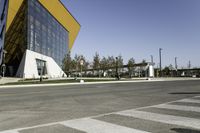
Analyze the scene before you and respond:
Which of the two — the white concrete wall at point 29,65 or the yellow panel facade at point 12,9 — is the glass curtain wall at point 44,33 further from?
the yellow panel facade at point 12,9

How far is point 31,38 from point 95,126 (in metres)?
48.1

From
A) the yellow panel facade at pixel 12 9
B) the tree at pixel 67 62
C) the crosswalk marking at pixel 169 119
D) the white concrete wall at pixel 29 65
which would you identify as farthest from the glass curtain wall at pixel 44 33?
the crosswalk marking at pixel 169 119

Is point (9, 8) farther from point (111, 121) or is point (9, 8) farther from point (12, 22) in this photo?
point (111, 121)

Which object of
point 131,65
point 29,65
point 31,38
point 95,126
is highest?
point 31,38

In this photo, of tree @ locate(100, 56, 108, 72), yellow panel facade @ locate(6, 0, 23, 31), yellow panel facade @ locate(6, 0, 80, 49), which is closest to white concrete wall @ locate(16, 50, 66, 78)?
yellow panel facade @ locate(6, 0, 23, 31)

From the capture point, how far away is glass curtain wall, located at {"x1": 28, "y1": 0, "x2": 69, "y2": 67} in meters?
52.2

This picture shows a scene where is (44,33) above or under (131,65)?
above

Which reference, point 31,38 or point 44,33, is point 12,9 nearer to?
point 31,38

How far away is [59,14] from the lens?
68.4m

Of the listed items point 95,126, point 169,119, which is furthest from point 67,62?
point 95,126

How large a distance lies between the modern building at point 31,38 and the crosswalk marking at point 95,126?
3862 centimetres

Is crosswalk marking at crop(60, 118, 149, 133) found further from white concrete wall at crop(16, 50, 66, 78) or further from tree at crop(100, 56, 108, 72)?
tree at crop(100, 56, 108, 72)

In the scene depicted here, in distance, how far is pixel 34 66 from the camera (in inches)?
2028

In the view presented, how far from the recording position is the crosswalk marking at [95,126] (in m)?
5.88
